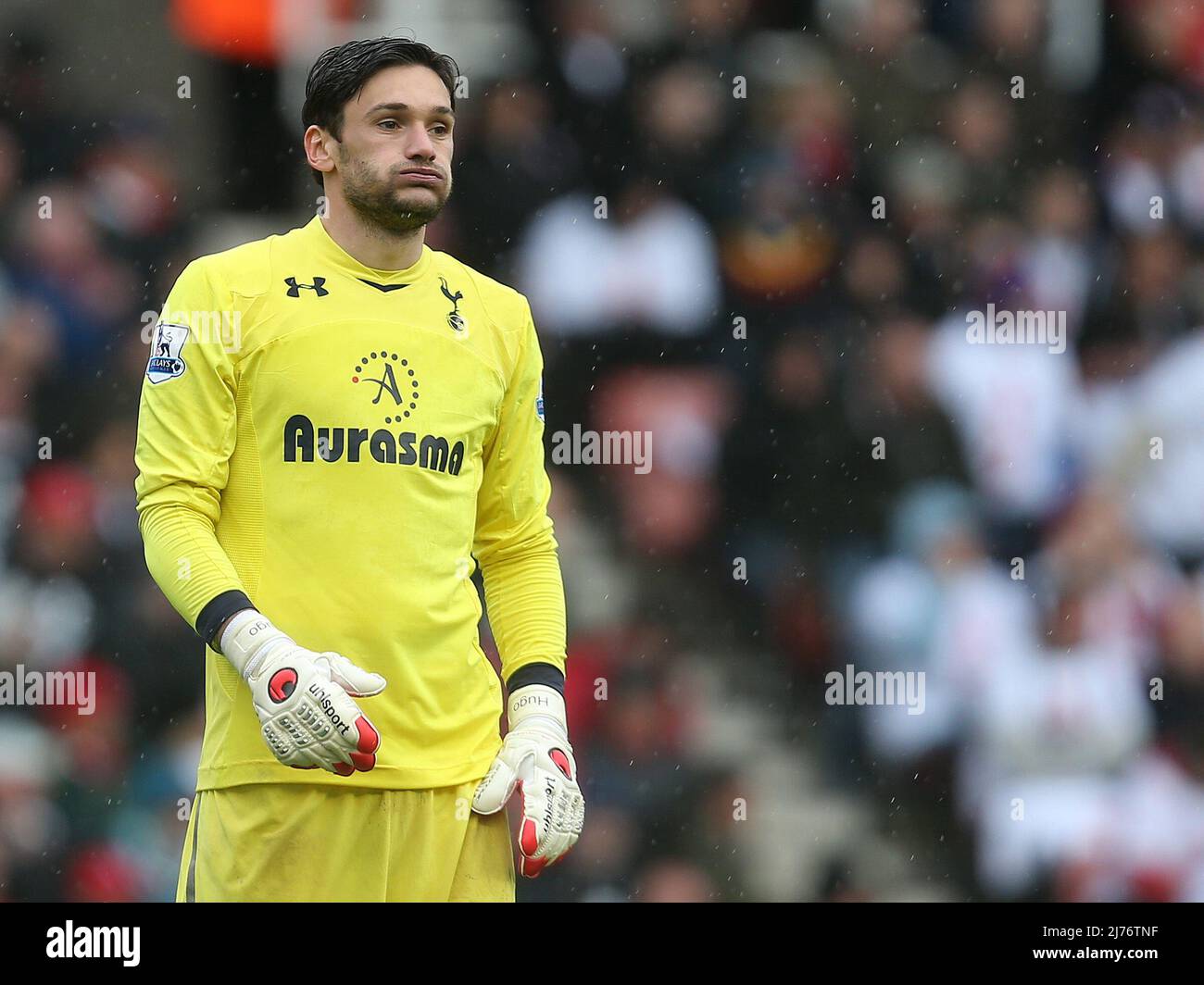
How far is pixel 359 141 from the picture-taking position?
288 cm

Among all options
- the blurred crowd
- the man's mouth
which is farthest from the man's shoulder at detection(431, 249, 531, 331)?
the blurred crowd

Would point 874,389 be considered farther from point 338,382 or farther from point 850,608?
A: point 338,382

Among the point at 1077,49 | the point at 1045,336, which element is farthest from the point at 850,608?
the point at 1077,49

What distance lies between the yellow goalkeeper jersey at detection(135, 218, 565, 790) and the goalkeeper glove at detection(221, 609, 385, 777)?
0.13m

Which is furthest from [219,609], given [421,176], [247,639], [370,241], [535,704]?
[421,176]

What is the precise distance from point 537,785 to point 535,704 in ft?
0.55

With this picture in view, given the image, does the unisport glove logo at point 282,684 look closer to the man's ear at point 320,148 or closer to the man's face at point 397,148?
the man's face at point 397,148

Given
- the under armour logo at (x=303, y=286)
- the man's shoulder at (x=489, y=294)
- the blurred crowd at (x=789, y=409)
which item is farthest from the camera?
the blurred crowd at (x=789, y=409)

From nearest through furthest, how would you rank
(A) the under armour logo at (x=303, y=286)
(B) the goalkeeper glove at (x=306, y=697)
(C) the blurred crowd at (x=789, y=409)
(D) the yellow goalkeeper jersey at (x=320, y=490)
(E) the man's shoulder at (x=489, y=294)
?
(B) the goalkeeper glove at (x=306, y=697) < (D) the yellow goalkeeper jersey at (x=320, y=490) < (A) the under armour logo at (x=303, y=286) < (E) the man's shoulder at (x=489, y=294) < (C) the blurred crowd at (x=789, y=409)

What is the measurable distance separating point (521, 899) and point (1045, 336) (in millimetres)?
2289

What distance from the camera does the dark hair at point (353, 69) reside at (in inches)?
114

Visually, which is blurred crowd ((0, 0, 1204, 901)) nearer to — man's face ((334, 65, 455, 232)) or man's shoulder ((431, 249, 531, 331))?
man's shoulder ((431, 249, 531, 331))

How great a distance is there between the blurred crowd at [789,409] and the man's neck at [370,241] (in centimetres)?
174

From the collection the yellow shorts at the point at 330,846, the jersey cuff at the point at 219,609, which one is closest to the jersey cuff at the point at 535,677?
the yellow shorts at the point at 330,846
